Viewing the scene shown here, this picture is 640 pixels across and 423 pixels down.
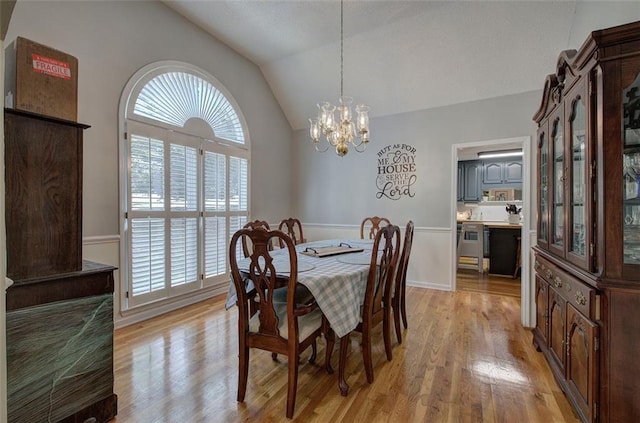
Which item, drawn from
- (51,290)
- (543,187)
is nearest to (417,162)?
(543,187)

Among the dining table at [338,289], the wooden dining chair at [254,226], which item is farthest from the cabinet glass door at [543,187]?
the wooden dining chair at [254,226]

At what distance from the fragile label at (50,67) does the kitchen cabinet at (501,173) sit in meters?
7.21

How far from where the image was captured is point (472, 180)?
681cm

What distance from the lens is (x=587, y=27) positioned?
259cm

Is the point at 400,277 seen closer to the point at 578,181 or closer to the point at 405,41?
the point at 578,181

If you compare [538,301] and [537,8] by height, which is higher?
[537,8]

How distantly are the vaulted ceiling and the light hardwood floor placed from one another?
2777mm

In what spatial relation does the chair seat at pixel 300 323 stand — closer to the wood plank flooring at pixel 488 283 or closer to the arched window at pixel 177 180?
the arched window at pixel 177 180

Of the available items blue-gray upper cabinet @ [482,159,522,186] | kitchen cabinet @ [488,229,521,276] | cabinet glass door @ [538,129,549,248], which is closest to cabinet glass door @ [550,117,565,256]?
cabinet glass door @ [538,129,549,248]

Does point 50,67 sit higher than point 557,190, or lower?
higher

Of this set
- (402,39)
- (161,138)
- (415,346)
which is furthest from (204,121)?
(415,346)

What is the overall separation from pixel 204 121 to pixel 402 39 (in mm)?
2602

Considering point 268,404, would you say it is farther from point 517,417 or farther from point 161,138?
point 161,138

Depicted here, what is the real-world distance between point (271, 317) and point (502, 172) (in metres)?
6.64
